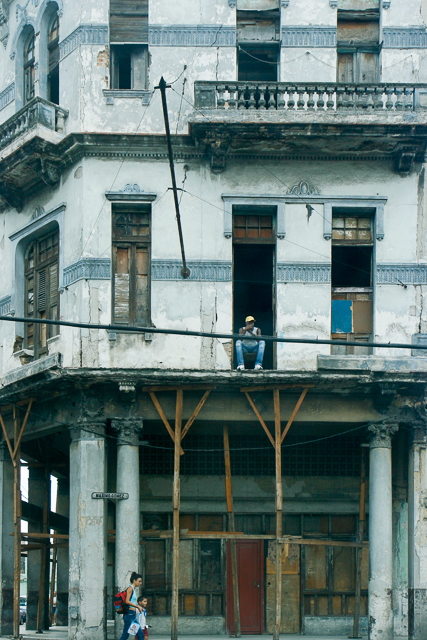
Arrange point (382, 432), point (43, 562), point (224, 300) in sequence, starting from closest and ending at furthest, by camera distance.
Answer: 1. point (382, 432)
2. point (224, 300)
3. point (43, 562)

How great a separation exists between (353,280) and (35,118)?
7997 millimetres

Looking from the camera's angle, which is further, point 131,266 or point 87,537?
point 131,266

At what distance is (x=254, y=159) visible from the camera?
23.6m

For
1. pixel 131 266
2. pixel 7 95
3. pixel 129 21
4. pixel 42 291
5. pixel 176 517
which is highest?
pixel 129 21

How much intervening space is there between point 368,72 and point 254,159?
11.3 ft

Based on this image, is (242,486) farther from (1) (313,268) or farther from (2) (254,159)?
(2) (254,159)

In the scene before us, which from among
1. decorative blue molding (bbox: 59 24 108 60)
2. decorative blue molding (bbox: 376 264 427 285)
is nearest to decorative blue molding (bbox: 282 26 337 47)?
decorative blue molding (bbox: 59 24 108 60)

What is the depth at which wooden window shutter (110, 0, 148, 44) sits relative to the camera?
24.3 m

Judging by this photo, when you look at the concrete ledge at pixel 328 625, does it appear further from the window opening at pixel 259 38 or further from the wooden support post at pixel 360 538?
the window opening at pixel 259 38

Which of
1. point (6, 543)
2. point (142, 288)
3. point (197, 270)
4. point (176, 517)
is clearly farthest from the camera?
point (6, 543)

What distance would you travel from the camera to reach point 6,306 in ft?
84.7

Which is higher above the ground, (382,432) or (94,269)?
(94,269)

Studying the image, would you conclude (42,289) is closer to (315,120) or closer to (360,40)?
(315,120)

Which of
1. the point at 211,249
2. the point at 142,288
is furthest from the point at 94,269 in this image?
the point at 211,249
